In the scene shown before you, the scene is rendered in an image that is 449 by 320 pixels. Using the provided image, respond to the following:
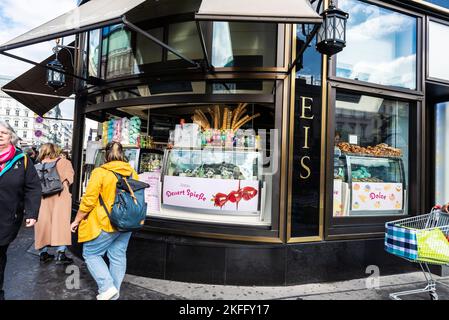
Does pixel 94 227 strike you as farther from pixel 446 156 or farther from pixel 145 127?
pixel 446 156

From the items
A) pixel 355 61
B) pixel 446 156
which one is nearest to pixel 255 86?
pixel 355 61

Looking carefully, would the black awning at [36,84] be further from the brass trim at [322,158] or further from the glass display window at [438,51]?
the glass display window at [438,51]

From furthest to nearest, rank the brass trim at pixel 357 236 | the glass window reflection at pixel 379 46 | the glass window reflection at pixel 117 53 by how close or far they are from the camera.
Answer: the glass window reflection at pixel 117 53, the glass window reflection at pixel 379 46, the brass trim at pixel 357 236

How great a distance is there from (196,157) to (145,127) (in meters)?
1.29

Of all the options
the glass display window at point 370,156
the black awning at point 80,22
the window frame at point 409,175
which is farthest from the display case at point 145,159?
the glass display window at point 370,156

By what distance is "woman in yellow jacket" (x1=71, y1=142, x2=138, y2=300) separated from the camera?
10.4 ft

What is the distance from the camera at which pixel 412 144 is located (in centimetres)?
533

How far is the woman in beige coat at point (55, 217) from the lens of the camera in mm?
4617

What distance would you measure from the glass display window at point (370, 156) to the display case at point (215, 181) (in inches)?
50.6

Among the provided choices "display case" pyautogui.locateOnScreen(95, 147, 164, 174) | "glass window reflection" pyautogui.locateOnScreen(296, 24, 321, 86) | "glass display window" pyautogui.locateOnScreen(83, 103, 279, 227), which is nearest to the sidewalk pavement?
"glass display window" pyautogui.locateOnScreen(83, 103, 279, 227)

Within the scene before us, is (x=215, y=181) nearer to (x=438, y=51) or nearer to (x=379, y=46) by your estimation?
(x=379, y=46)

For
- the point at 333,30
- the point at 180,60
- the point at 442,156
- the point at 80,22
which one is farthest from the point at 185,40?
the point at 442,156

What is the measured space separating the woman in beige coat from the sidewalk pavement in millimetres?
280

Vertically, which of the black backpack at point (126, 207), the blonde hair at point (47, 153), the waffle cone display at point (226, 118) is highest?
the waffle cone display at point (226, 118)
